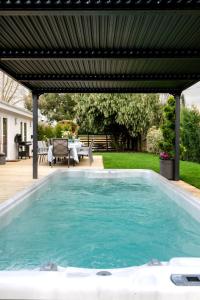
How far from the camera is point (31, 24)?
543cm

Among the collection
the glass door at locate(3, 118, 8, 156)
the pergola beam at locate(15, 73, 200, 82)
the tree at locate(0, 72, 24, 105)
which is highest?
the tree at locate(0, 72, 24, 105)

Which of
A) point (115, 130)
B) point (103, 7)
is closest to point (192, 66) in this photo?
point (103, 7)

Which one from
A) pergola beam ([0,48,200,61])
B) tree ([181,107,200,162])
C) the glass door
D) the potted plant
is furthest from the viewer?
tree ([181,107,200,162])

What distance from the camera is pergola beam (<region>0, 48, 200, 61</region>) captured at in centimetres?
686

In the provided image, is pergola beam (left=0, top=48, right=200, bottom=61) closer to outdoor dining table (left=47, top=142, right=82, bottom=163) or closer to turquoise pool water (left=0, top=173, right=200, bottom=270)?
turquoise pool water (left=0, top=173, right=200, bottom=270)

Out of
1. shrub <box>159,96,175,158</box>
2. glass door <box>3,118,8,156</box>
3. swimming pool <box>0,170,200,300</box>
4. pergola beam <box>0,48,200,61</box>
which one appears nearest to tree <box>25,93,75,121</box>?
glass door <box>3,118,8,156</box>

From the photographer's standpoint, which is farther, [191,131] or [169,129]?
[191,131]

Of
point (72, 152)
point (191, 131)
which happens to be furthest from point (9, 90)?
point (72, 152)

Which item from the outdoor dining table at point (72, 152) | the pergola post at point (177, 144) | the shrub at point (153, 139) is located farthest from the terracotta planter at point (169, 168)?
the shrub at point (153, 139)

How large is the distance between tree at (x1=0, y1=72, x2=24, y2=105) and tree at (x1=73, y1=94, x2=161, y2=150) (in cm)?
1365

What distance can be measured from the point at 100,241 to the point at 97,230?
28.4 inches

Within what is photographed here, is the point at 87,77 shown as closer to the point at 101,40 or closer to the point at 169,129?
the point at 101,40

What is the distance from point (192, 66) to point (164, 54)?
1.35 m

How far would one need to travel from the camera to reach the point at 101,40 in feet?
20.6
